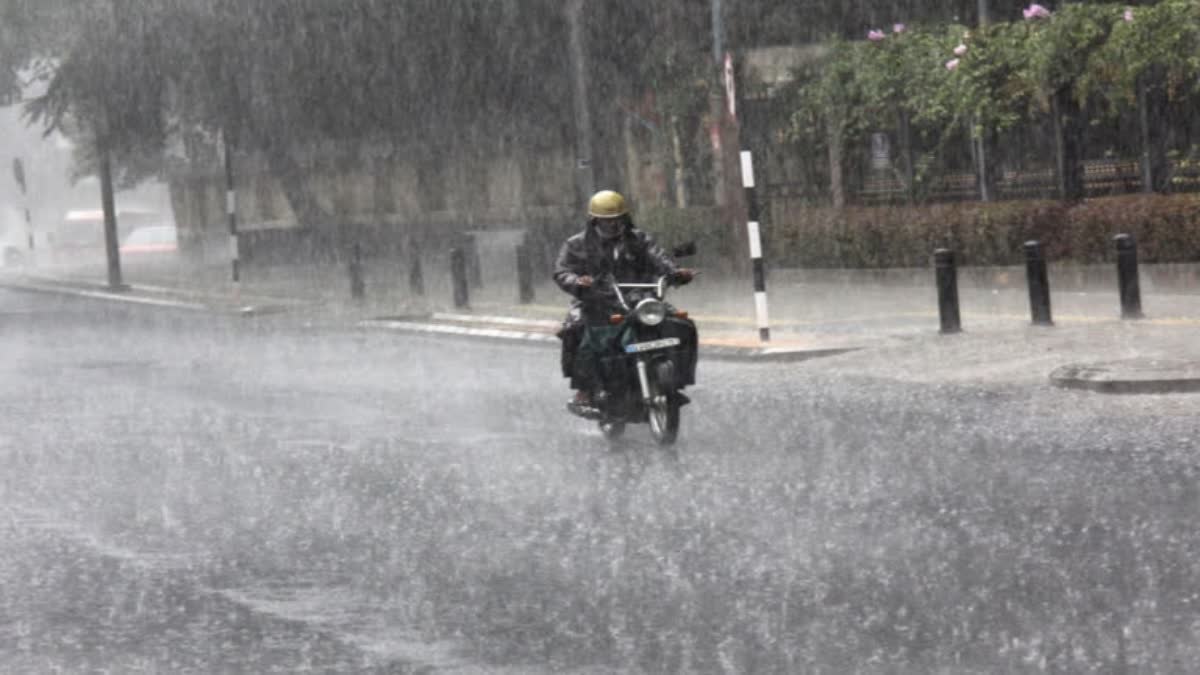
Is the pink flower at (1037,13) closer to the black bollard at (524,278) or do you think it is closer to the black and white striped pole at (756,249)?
the black bollard at (524,278)

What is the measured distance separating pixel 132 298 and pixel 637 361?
26.7 meters

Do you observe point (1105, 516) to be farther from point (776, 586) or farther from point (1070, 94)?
point (1070, 94)

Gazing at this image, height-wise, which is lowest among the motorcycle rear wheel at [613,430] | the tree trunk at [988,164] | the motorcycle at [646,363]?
the motorcycle rear wheel at [613,430]

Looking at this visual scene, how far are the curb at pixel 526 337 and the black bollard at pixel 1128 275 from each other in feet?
7.83

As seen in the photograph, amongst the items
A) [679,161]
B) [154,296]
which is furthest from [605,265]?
[154,296]

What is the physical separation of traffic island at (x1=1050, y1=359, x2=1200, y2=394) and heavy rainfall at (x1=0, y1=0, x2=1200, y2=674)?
37mm

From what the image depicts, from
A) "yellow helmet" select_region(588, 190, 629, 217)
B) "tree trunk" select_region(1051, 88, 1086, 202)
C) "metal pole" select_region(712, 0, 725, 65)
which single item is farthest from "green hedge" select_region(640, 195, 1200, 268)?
"yellow helmet" select_region(588, 190, 629, 217)

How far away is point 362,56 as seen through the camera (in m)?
36.7

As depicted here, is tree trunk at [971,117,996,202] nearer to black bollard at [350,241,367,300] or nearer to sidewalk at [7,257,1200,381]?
sidewalk at [7,257,1200,381]

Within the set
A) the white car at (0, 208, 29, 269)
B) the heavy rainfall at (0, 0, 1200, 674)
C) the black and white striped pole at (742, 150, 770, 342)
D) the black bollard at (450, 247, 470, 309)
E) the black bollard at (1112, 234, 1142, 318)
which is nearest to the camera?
the heavy rainfall at (0, 0, 1200, 674)

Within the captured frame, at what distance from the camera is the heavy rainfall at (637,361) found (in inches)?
306

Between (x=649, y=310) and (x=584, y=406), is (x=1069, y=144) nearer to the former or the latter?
(x=584, y=406)

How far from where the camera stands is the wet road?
7.21 metres

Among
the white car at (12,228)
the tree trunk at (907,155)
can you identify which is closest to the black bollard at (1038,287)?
the tree trunk at (907,155)
